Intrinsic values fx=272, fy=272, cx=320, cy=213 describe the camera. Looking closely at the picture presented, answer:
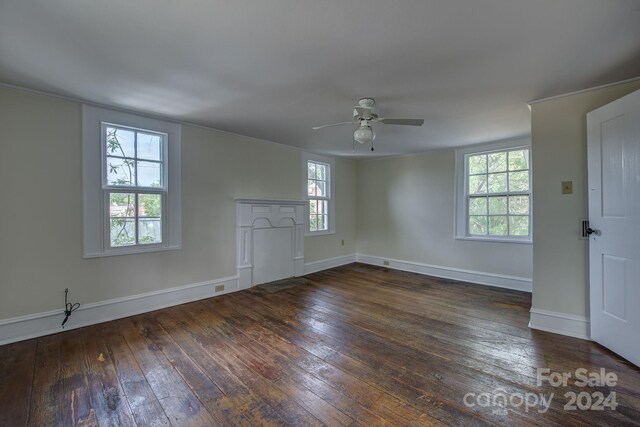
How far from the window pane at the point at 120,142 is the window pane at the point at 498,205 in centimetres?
518

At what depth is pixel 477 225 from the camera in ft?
15.2

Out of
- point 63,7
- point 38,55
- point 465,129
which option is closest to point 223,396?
point 63,7

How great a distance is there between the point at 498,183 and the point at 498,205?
35 cm

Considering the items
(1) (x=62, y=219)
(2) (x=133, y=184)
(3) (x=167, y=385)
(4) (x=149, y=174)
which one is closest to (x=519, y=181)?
(3) (x=167, y=385)

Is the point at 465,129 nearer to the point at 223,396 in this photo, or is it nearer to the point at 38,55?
the point at 223,396

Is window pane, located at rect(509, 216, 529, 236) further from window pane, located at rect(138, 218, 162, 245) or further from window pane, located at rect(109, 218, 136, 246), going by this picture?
window pane, located at rect(109, 218, 136, 246)

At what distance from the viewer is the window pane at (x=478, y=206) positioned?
4543 millimetres

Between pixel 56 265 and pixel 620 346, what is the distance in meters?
5.10

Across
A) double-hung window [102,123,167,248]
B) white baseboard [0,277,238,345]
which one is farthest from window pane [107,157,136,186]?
white baseboard [0,277,238,345]

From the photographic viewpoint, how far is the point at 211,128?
3783 mm

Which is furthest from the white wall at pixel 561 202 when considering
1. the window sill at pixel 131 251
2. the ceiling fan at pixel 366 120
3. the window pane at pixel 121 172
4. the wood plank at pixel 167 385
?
the window pane at pixel 121 172

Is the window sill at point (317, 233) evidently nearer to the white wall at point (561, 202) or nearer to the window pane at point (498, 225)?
the window pane at point (498, 225)

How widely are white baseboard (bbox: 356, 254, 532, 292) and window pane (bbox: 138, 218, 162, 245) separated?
13.6 feet

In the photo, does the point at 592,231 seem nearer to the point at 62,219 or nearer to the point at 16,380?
the point at 16,380
